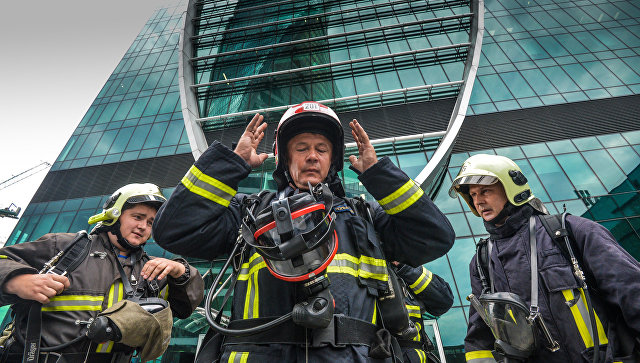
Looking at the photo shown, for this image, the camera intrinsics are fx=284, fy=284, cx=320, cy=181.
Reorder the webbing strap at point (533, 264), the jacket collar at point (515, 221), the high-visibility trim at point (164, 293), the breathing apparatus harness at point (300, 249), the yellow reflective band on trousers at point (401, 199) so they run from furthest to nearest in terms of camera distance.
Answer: the high-visibility trim at point (164, 293), the jacket collar at point (515, 221), the webbing strap at point (533, 264), the yellow reflective band on trousers at point (401, 199), the breathing apparatus harness at point (300, 249)

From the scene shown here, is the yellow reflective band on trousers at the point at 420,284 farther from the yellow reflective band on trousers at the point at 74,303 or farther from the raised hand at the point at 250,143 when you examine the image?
the yellow reflective band on trousers at the point at 74,303

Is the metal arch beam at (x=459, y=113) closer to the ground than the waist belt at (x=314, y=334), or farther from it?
farther from it

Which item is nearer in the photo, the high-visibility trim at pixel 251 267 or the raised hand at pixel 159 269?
the high-visibility trim at pixel 251 267

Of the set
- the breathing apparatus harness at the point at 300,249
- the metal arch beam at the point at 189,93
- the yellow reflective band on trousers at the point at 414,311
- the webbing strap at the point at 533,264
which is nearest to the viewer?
the breathing apparatus harness at the point at 300,249

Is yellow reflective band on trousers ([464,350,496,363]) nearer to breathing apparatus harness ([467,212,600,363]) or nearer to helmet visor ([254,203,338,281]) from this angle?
breathing apparatus harness ([467,212,600,363])

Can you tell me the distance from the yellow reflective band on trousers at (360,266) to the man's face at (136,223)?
256 centimetres

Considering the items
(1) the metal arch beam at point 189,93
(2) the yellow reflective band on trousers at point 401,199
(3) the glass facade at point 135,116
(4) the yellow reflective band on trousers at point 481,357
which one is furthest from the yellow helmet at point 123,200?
(3) the glass facade at point 135,116

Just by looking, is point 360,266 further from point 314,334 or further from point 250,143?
point 250,143

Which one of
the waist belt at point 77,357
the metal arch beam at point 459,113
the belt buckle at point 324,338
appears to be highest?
the metal arch beam at point 459,113

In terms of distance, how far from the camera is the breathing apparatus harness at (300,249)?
1.15 meters

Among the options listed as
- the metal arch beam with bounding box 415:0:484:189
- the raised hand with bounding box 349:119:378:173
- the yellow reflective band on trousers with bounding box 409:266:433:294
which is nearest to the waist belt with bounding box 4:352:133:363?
the raised hand with bounding box 349:119:378:173

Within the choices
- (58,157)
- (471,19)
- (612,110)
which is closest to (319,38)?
(471,19)

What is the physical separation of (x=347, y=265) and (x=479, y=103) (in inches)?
569

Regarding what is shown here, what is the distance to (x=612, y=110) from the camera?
12.3 metres
